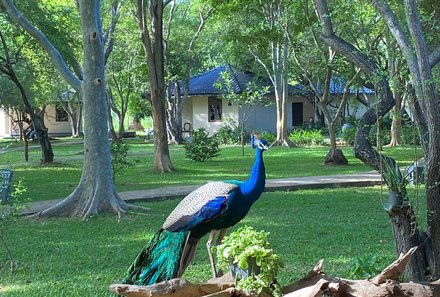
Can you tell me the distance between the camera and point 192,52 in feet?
117

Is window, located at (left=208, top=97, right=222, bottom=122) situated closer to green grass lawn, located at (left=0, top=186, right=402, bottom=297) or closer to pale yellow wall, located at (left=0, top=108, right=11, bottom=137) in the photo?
pale yellow wall, located at (left=0, top=108, right=11, bottom=137)

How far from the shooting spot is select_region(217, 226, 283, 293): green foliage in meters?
3.71

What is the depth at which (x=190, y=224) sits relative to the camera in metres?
4.68

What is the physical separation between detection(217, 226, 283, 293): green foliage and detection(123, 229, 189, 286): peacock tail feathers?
76 cm

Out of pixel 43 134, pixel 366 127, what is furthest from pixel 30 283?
pixel 43 134

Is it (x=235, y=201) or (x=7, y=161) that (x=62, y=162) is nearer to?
(x=7, y=161)

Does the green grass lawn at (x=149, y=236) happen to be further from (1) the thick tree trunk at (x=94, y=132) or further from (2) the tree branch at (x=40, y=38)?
(2) the tree branch at (x=40, y=38)

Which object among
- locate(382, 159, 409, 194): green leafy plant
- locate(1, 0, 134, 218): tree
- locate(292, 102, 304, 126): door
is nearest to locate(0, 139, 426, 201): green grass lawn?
locate(1, 0, 134, 218): tree

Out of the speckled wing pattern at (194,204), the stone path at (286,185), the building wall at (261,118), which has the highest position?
the building wall at (261,118)

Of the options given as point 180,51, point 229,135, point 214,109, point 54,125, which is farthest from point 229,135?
point 54,125

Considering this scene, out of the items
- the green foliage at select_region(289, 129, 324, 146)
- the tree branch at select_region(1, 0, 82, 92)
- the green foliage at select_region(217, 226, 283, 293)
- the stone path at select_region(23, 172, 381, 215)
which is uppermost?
the tree branch at select_region(1, 0, 82, 92)

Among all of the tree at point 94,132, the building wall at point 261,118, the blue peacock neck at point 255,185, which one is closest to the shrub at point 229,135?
the building wall at point 261,118

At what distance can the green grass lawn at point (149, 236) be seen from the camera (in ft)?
23.0

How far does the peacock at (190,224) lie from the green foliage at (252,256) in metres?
0.69
